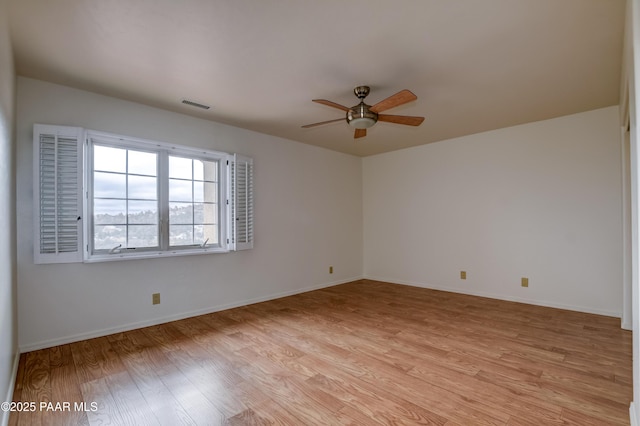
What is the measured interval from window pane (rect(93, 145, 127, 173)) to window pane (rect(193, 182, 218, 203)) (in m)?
0.78

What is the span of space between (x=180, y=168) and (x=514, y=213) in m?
4.37

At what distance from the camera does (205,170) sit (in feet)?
12.6

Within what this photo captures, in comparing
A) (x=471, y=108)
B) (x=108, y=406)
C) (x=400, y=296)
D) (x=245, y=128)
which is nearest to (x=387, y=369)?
(x=108, y=406)

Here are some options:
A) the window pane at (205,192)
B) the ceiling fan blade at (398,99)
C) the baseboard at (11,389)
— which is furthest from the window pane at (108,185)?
the ceiling fan blade at (398,99)

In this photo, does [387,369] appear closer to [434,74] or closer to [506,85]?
[434,74]

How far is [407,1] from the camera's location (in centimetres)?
176

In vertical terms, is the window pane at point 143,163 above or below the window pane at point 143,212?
above

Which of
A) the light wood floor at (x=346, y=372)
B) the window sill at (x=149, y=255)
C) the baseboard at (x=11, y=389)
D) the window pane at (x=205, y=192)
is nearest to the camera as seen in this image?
the baseboard at (x=11, y=389)

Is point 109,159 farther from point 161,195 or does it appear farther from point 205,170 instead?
point 205,170

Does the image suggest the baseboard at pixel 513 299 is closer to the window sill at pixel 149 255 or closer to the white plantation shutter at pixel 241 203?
the white plantation shutter at pixel 241 203

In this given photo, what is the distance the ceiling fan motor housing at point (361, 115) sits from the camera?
2822mm

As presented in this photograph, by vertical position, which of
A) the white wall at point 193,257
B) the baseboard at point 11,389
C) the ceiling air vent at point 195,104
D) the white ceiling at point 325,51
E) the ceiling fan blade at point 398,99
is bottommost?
the baseboard at point 11,389

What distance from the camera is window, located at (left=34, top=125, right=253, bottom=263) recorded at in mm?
2684

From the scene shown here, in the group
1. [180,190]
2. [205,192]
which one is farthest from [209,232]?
[180,190]
